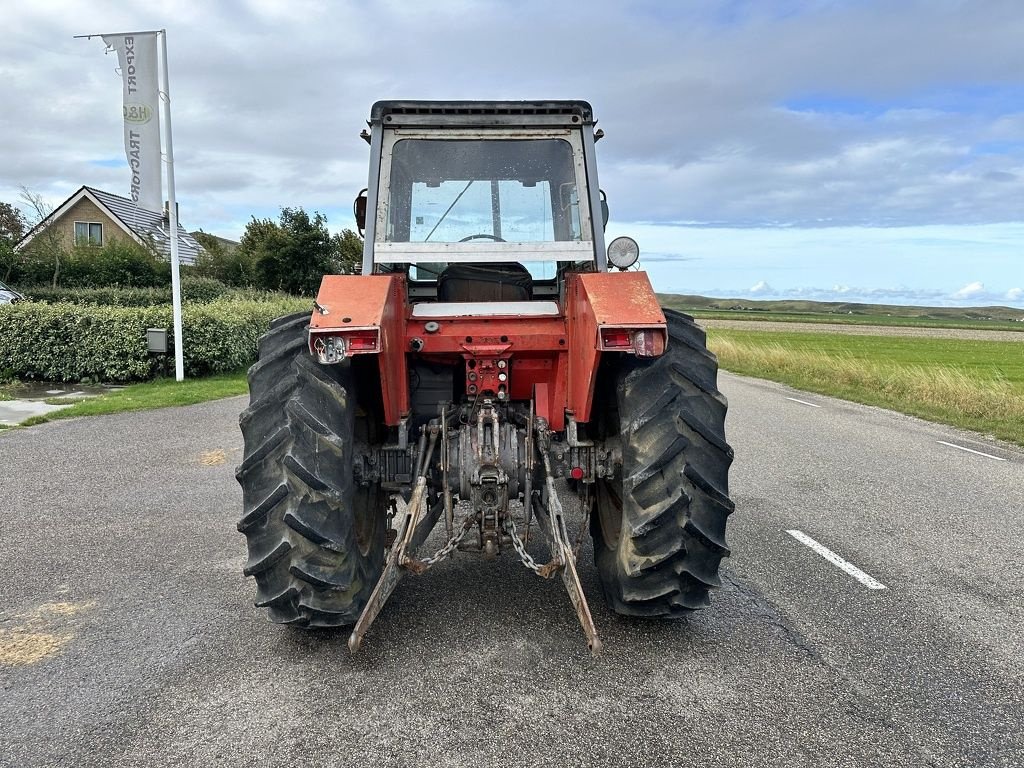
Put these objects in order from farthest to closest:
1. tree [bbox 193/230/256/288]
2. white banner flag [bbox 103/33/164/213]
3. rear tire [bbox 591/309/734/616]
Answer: tree [bbox 193/230/256/288], white banner flag [bbox 103/33/164/213], rear tire [bbox 591/309/734/616]

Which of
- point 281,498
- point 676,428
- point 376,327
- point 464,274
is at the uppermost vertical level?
point 464,274

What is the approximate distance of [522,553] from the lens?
11.5 ft

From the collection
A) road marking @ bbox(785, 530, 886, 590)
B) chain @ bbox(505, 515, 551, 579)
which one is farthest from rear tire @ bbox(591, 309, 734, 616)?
road marking @ bbox(785, 530, 886, 590)

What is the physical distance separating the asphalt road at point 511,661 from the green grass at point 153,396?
5013mm

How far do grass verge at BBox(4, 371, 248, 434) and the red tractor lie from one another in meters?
8.04

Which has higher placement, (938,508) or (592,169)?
(592,169)

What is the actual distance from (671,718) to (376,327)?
200 centimetres

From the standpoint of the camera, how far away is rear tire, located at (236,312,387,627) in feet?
11.0

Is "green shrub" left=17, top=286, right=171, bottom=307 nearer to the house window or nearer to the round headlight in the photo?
the house window

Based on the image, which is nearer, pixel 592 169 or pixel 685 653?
pixel 685 653

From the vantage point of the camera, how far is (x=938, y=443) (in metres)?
10.3

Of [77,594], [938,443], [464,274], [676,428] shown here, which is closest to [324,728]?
[676,428]

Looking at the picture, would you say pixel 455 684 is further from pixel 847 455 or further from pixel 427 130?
pixel 847 455

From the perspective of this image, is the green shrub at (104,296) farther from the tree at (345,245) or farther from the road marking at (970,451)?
the road marking at (970,451)
